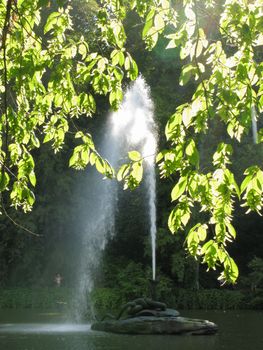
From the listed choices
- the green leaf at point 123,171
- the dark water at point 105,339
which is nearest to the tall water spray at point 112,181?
the dark water at point 105,339

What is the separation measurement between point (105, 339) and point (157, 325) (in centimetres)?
127

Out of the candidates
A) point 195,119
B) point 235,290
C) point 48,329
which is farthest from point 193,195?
point 235,290

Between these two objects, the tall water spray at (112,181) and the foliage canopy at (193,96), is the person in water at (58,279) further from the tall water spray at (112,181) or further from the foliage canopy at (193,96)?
the foliage canopy at (193,96)

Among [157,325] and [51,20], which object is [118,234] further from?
[51,20]

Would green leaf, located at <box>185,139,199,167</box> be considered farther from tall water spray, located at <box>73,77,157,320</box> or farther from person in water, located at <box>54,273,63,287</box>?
person in water, located at <box>54,273,63,287</box>

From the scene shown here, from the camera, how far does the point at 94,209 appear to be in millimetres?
25172

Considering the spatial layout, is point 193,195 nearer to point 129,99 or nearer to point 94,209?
point 129,99

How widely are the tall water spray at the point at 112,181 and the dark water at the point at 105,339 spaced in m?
8.03

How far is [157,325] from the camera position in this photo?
38.4ft

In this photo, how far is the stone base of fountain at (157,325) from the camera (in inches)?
457

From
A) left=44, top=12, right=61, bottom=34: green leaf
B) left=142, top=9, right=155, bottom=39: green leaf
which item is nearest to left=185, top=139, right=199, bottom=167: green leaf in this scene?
left=142, top=9, right=155, bottom=39: green leaf

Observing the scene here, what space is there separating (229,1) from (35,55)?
100 cm

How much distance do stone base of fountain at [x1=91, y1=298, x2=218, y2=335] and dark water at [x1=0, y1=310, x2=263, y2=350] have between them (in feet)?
0.79

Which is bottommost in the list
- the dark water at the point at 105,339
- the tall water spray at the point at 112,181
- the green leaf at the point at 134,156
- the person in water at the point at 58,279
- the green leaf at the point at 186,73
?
the dark water at the point at 105,339
